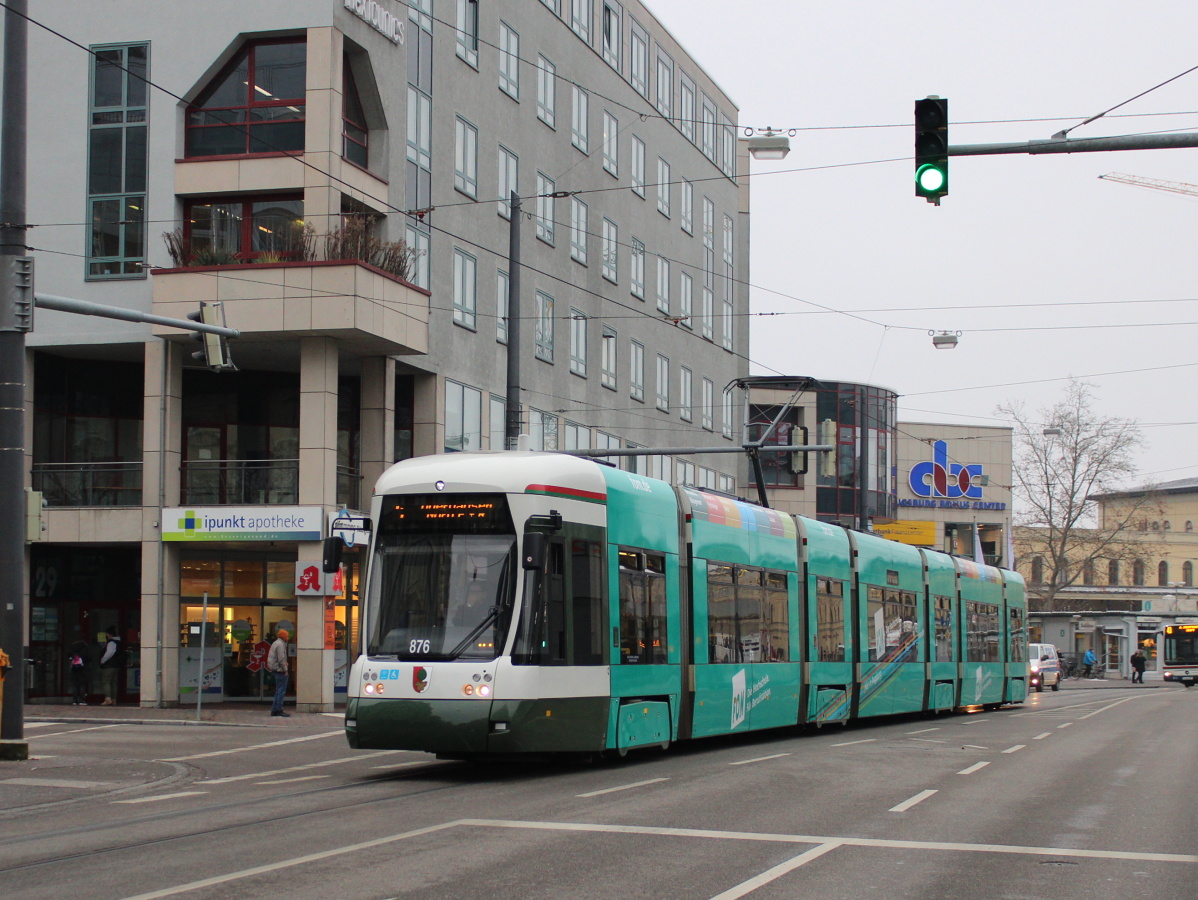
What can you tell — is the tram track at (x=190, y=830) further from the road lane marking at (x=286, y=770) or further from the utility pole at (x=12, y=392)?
the utility pole at (x=12, y=392)

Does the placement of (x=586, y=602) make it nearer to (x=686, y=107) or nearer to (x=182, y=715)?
(x=182, y=715)

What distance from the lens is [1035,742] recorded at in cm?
2306

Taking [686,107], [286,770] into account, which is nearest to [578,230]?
[686,107]

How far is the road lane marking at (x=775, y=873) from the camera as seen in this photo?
28.3ft

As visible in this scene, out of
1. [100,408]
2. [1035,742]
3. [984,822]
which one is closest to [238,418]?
[100,408]

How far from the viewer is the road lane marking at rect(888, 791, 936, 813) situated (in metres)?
12.9

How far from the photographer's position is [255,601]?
34.4 m

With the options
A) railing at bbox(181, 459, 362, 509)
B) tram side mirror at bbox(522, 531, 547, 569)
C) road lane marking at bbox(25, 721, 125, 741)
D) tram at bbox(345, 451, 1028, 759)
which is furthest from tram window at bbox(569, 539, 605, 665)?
railing at bbox(181, 459, 362, 509)

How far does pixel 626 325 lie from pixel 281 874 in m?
39.9

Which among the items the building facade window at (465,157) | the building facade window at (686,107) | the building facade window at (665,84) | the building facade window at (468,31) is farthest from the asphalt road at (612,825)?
the building facade window at (686,107)

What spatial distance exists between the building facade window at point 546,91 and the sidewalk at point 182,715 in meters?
18.8

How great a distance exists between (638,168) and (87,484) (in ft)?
77.1

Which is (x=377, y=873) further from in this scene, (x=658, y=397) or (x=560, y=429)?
(x=658, y=397)

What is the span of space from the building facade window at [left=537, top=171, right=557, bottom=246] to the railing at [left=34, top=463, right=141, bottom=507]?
44.3 ft
